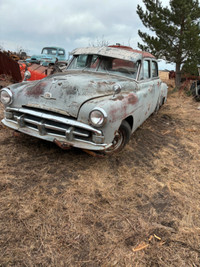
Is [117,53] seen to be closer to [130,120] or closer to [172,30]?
[130,120]

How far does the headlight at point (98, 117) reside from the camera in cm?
262

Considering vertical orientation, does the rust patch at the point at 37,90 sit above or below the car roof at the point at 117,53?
below

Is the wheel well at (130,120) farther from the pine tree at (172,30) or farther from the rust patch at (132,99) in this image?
the pine tree at (172,30)

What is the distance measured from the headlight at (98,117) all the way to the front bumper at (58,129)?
0.08 m

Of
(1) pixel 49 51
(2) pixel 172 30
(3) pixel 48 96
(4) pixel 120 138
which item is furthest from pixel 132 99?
(1) pixel 49 51

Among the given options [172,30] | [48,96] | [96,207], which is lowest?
[96,207]

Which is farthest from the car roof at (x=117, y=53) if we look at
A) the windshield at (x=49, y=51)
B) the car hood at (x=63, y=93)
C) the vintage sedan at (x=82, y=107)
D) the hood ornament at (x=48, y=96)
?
the windshield at (x=49, y=51)

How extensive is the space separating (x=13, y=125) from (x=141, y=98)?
234 centimetres

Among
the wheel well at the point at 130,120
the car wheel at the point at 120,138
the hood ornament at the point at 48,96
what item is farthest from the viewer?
the wheel well at the point at 130,120

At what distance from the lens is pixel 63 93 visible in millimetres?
3006

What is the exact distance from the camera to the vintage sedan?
107 inches

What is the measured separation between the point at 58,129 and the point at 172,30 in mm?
10933

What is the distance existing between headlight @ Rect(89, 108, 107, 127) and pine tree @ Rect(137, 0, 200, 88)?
995 cm

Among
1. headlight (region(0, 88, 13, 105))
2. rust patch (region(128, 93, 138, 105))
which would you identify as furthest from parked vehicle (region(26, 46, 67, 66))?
rust patch (region(128, 93, 138, 105))
